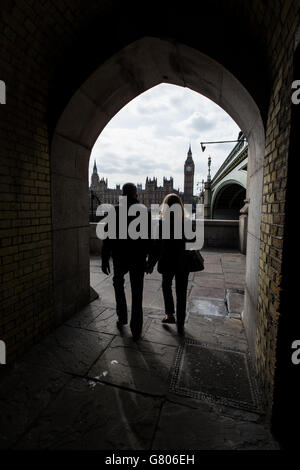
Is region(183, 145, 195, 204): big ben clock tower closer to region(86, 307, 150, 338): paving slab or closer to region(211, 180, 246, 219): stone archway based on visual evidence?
region(211, 180, 246, 219): stone archway

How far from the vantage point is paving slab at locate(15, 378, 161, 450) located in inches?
67.2

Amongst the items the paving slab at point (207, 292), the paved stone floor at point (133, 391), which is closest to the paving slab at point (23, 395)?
the paved stone floor at point (133, 391)

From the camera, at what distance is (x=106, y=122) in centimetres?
412

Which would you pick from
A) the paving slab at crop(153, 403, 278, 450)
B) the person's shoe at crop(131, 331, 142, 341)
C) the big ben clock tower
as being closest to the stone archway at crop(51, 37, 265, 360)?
the paving slab at crop(153, 403, 278, 450)

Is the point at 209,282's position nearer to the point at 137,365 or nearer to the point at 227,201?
A: the point at 137,365

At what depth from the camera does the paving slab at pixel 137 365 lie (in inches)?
91.0

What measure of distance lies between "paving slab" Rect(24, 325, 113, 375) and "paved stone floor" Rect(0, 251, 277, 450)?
0.04 feet

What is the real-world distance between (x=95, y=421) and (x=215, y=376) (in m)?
1.26

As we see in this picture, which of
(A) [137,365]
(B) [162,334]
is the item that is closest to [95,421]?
(A) [137,365]

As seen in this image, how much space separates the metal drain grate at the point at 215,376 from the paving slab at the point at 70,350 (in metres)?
0.99

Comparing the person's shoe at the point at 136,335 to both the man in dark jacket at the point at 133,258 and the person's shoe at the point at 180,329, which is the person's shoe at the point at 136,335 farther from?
the person's shoe at the point at 180,329

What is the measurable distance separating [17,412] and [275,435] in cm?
211

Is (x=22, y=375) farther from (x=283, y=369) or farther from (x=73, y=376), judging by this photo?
(x=283, y=369)
